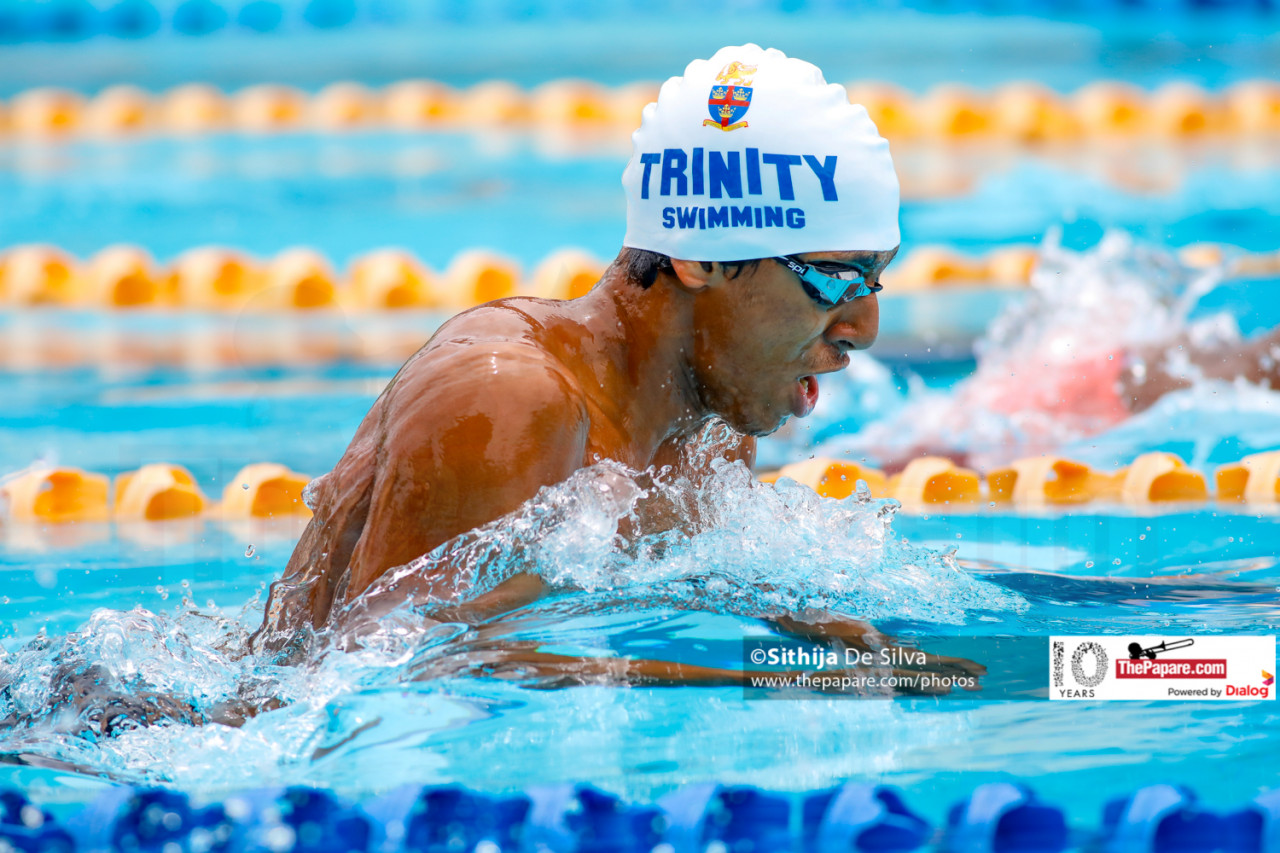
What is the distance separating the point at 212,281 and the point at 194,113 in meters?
2.97

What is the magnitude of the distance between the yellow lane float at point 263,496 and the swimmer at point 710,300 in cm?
185

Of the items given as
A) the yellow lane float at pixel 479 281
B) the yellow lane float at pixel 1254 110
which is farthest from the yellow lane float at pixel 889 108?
the yellow lane float at pixel 479 281

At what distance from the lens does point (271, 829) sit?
5.70 ft

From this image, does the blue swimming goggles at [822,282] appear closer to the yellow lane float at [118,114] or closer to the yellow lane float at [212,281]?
the yellow lane float at [212,281]

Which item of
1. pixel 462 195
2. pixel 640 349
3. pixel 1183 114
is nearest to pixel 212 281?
pixel 462 195

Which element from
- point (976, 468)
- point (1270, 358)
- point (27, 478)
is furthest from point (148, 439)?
point (1270, 358)

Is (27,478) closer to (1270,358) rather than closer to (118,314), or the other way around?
(118,314)

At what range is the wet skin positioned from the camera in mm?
1764

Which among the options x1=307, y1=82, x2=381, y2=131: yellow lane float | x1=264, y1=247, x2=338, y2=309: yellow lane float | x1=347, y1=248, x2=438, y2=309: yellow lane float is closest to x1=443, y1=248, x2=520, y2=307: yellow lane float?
x1=347, y1=248, x2=438, y2=309: yellow lane float

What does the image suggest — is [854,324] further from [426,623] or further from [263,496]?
[263,496]

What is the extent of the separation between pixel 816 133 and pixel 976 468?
7.60ft

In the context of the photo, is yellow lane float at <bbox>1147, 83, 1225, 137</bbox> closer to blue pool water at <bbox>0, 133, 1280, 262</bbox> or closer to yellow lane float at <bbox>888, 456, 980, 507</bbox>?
blue pool water at <bbox>0, 133, 1280, 262</bbox>

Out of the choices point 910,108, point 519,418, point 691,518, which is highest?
point 910,108

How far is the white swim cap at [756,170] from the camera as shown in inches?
83.7
